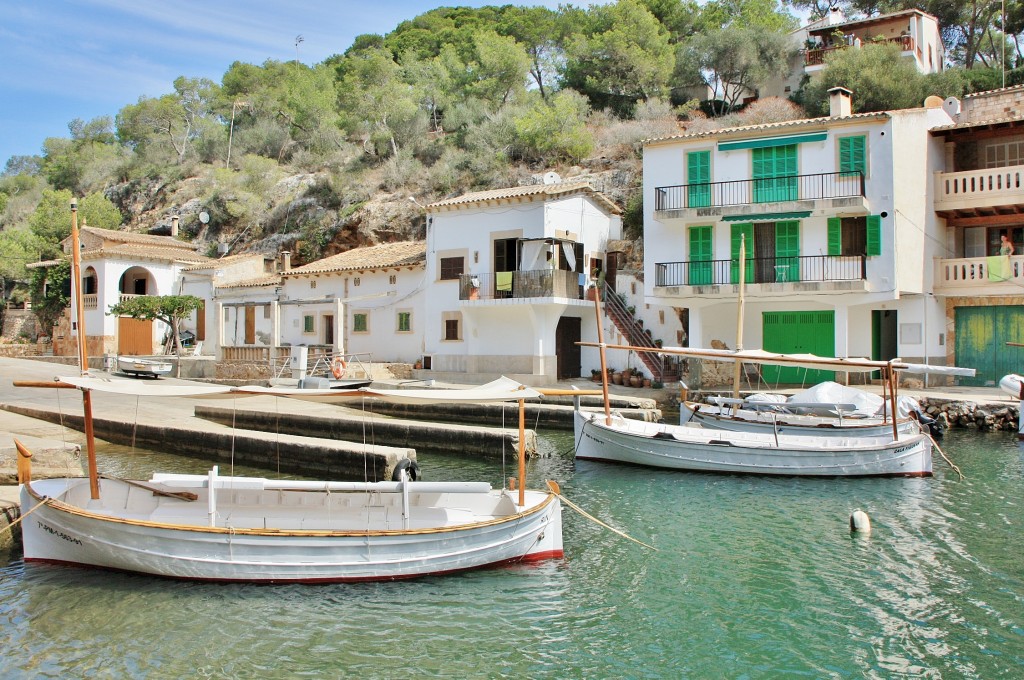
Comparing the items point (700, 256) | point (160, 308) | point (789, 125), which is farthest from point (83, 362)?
point (160, 308)

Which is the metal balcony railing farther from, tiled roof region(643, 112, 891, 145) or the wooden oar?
the wooden oar

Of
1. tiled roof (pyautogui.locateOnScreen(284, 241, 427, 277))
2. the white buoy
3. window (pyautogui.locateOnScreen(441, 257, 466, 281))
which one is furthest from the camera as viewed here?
tiled roof (pyautogui.locateOnScreen(284, 241, 427, 277))

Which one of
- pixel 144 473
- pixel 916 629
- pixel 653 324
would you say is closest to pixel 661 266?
pixel 653 324

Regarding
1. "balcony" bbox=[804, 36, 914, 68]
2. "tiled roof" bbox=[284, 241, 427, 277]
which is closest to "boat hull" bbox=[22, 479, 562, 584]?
"tiled roof" bbox=[284, 241, 427, 277]

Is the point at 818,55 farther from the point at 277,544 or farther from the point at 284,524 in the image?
the point at 277,544

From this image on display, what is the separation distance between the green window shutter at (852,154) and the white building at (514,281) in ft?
30.1

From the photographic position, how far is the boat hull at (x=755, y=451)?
16.5 m

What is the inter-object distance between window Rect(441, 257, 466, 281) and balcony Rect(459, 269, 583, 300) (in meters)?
0.74

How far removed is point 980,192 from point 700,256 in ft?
30.6

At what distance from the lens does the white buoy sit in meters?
12.3

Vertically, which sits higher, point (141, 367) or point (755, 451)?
point (141, 367)

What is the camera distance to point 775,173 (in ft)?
86.6

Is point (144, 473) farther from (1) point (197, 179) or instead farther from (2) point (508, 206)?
(1) point (197, 179)

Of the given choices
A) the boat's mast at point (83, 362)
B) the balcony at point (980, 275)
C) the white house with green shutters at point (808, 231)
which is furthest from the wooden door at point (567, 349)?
the boat's mast at point (83, 362)
